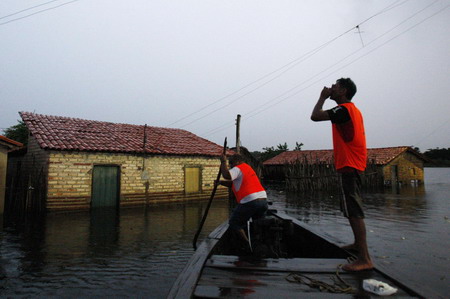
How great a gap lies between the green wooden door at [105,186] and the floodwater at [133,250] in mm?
1461

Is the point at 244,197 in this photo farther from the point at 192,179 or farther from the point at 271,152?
the point at 271,152

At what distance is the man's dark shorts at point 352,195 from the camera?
2775mm

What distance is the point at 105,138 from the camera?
13875mm

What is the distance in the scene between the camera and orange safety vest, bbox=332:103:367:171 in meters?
2.78

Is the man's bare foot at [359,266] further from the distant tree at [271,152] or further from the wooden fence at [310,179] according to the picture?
the distant tree at [271,152]

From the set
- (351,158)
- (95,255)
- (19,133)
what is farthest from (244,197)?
(19,133)

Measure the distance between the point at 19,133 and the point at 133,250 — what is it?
2427cm

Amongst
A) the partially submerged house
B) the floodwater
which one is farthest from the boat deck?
the partially submerged house

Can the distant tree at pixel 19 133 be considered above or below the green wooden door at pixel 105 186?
above

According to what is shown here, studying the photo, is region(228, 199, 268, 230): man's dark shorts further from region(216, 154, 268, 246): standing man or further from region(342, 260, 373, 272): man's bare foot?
region(342, 260, 373, 272): man's bare foot

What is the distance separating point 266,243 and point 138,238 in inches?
181

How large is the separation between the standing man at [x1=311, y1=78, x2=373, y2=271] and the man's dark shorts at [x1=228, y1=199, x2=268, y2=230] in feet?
4.36

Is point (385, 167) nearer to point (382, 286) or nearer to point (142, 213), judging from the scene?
point (142, 213)

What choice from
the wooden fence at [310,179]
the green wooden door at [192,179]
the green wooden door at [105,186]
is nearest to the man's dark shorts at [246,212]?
the green wooden door at [105,186]
